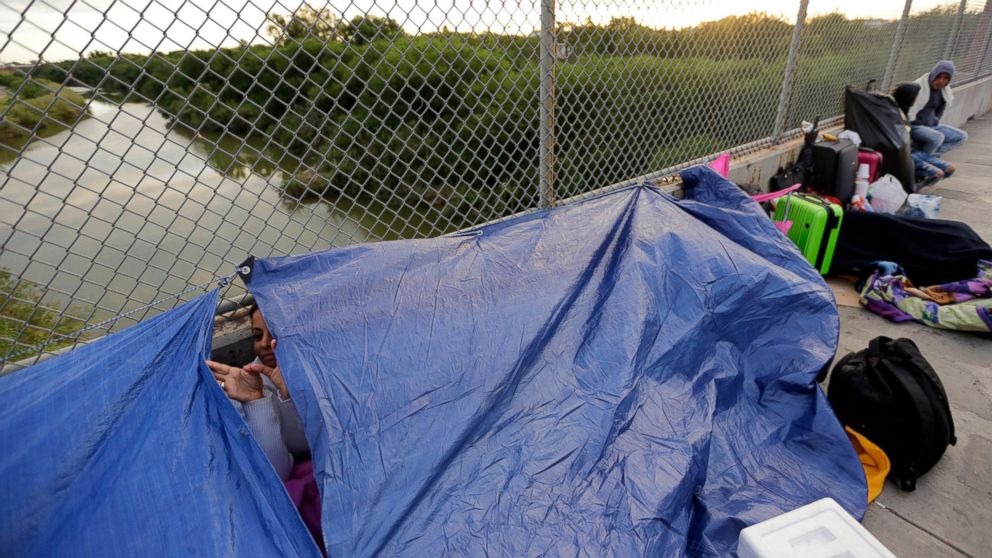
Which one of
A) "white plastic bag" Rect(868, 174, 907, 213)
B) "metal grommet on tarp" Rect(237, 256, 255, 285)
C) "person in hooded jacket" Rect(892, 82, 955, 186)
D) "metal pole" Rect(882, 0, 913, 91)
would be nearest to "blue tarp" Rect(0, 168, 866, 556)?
"metal grommet on tarp" Rect(237, 256, 255, 285)

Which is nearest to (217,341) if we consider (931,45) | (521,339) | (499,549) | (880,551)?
(521,339)

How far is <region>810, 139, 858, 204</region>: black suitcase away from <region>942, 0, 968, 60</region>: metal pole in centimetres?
592

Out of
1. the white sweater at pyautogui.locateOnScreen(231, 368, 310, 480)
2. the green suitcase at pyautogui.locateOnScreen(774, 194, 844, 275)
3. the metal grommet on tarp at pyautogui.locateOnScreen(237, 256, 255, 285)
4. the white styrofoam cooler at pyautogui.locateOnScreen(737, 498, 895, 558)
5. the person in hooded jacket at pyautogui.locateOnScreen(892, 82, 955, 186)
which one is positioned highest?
the person in hooded jacket at pyautogui.locateOnScreen(892, 82, 955, 186)

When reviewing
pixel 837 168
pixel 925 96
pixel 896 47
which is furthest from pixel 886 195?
pixel 896 47

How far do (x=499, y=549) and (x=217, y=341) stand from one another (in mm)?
1268

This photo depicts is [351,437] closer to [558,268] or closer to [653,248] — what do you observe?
[558,268]

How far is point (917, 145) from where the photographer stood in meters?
5.32

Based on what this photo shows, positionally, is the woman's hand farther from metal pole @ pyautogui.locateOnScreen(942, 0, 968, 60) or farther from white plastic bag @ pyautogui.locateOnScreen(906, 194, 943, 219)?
metal pole @ pyautogui.locateOnScreen(942, 0, 968, 60)

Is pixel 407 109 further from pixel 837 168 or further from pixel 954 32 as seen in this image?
pixel 954 32

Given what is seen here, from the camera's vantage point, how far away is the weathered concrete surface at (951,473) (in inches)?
61.9

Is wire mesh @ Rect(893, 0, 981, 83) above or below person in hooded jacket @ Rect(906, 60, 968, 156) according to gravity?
above

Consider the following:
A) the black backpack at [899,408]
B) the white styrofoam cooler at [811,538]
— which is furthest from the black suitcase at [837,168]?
the white styrofoam cooler at [811,538]

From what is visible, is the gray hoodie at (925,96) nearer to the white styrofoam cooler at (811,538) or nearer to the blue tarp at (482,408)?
the blue tarp at (482,408)

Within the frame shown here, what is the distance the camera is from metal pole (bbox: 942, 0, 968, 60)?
7.09 metres
